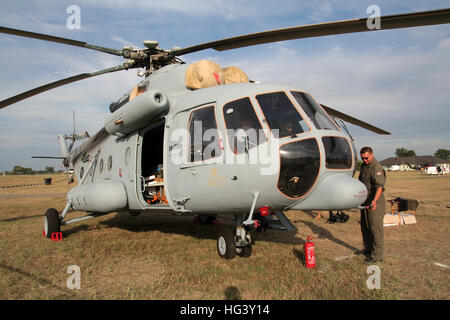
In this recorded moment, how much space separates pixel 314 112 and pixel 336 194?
1.45m

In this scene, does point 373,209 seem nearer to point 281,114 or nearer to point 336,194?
point 336,194

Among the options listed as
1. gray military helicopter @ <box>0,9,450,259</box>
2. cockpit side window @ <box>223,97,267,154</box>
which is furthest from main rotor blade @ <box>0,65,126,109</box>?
cockpit side window @ <box>223,97,267,154</box>

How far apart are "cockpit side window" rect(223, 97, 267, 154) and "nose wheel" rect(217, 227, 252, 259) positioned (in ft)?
5.07

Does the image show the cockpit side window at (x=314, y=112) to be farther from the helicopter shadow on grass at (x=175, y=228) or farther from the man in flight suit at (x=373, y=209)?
the helicopter shadow on grass at (x=175, y=228)

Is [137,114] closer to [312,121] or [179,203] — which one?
[179,203]

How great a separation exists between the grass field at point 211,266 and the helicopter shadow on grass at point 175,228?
0.07 m

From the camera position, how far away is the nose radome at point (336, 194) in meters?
4.13

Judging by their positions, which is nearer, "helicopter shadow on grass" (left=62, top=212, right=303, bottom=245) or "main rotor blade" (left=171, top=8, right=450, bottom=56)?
"main rotor blade" (left=171, top=8, right=450, bottom=56)

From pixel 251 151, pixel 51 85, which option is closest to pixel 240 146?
pixel 251 151

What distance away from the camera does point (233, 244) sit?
514 cm

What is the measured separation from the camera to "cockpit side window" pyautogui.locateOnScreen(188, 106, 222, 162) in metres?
4.77

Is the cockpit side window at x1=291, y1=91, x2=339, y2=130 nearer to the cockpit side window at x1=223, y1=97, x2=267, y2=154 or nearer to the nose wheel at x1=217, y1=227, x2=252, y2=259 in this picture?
the cockpit side window at x1=223, y1=97, x2=267, y2=154

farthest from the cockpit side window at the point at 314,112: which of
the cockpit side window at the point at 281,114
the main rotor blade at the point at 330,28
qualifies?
the main rotor blade at the point at 330,28
